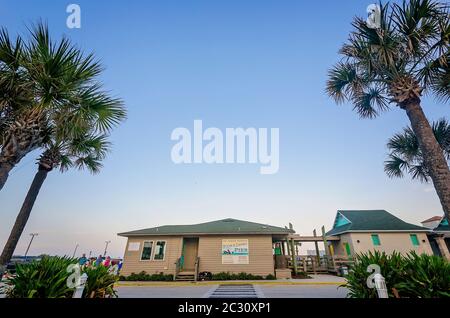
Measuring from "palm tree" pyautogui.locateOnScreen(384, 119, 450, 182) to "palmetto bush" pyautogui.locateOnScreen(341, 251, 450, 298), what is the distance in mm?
5885

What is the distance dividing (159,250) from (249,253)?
560 cm

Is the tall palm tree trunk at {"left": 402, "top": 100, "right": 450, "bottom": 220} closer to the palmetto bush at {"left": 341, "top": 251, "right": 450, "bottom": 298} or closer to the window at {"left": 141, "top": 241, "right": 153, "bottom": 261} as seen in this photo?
the palmetto bush at {"left": 341, "top": 251, "right": 450, "bottom": 298}

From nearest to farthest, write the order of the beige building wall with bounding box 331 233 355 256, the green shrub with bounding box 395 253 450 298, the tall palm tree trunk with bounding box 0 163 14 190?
the green shrub with bounding box 395 253 450 298 → the tall palm tree trunk with bounding box 0 163 14 190 → the beige building wall with bounding box 331 233 355 256

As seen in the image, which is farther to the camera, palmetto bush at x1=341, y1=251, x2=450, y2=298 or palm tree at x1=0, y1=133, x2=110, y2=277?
palm tree at x1=0, y1=133, x2=110, y2=277

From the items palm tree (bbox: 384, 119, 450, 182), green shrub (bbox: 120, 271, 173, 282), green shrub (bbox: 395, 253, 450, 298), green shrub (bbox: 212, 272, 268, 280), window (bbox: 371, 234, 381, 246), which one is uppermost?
palm tree (bbox: 384, 119, 450, 182)

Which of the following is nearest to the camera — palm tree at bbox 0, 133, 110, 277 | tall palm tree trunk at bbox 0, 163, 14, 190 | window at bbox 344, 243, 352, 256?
tall palm tree trunk at bbox 0, 163, 14, 190

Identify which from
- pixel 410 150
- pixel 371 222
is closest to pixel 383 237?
pixel 371 222

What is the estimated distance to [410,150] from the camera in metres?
7.99

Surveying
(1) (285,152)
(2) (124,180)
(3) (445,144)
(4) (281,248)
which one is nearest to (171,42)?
(1) (285,152)

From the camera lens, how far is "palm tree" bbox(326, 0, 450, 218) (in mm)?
4520

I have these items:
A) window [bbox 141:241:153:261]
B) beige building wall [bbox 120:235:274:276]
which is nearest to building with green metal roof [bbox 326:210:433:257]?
beige building wall [bbox 120:235:274:276]

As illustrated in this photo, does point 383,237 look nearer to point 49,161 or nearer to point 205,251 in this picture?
point 205,251

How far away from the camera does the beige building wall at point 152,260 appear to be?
1157cm
